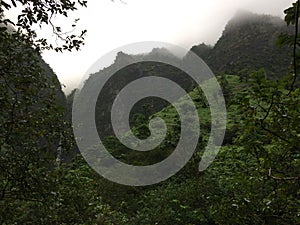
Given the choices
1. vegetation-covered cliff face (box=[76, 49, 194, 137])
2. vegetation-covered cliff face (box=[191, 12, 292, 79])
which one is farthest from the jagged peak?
vegetation-covered cliff face (box=[76, 49, 194, 137])

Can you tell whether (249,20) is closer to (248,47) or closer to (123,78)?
(248,47)

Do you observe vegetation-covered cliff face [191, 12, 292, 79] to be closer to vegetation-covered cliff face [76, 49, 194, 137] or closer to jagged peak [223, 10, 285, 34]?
jagged peak [223, 10, 285, 34]

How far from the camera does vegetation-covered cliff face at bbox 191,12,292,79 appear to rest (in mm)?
78062

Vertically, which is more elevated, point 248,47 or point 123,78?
point 123,78

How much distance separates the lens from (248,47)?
9362cm

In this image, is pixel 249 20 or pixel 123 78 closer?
pixel 123 78

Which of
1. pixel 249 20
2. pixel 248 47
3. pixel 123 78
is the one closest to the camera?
pixel 248 47

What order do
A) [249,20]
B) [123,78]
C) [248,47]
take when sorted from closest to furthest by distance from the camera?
[248,47] < [123,78] < [249,20]

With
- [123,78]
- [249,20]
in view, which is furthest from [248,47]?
[123,78]

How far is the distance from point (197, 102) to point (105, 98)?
165ft

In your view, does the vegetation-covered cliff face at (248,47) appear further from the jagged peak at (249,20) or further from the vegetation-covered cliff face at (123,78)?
the vegetation-covered cliff face at (123,78)

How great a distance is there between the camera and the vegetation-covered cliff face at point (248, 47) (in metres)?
78.1

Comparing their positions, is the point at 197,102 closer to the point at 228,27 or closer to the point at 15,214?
the point at 15,214

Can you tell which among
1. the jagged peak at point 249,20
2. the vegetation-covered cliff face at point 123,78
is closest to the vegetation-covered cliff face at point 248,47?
the jagged peak at point 249,20
